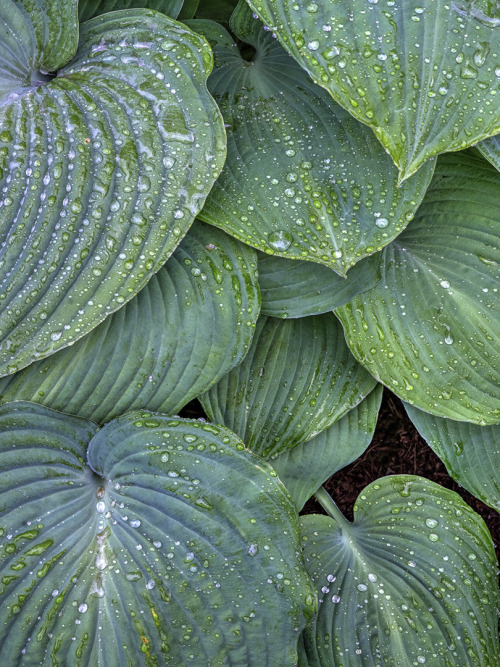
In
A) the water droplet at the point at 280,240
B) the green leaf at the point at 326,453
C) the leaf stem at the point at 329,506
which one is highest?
the water droplet at the point at 280,240

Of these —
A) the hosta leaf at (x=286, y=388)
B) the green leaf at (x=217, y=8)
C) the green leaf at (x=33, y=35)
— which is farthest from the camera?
the green leaf at (x=217, y=8)

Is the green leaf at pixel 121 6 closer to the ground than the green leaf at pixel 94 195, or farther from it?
farther from it

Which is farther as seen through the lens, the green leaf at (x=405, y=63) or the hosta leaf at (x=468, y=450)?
the hosta leaf at (x=468, y=450)

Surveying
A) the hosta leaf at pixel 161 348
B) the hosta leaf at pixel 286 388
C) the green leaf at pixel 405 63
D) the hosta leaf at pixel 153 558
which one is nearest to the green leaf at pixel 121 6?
the green leaf at pixel 405 63

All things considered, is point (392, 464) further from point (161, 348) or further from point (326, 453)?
point (161, 348)

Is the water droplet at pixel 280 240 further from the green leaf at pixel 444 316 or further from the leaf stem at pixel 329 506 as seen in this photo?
the leaf stem at pixel 329 506

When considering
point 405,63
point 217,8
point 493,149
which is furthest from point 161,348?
point 217,8

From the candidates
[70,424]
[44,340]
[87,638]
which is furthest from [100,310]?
[87,638]

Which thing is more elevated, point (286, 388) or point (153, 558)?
point (286, 388)
